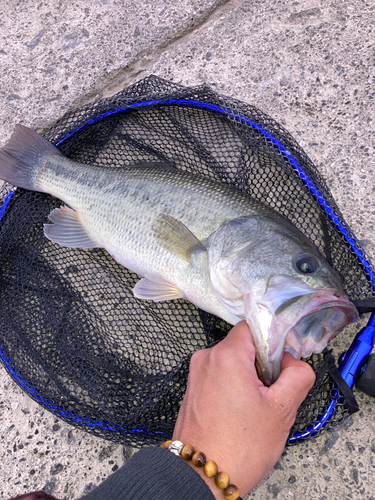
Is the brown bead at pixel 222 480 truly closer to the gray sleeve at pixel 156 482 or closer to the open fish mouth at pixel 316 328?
the gray sleeve at pixel 156 482

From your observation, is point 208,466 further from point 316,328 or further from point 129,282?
point 129,282

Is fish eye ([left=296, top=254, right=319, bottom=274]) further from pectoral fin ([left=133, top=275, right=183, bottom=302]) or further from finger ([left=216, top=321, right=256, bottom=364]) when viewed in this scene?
pectoral fin ([left=133, top=275, right=183, bottom=302])

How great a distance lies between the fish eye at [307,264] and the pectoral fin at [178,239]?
1.54 ft

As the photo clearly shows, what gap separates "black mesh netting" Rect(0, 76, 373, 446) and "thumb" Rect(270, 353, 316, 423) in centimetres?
39

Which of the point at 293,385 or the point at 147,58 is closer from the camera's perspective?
the point at 293,385

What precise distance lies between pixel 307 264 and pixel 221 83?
1800mm

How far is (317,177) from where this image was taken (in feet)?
6.54

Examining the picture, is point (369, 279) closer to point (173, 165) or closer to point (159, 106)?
point (173, 165)

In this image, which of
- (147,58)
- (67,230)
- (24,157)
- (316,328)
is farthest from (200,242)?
(147,58)

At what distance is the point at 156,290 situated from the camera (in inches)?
73.8

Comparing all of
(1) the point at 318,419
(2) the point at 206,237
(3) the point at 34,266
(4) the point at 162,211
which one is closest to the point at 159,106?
(4) the point at 162,211

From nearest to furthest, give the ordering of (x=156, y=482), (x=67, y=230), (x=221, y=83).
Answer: (x=156, y=482) < (x=67, y=230) < (x=221, y=83)

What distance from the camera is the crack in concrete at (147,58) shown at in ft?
9.39

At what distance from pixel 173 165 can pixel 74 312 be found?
1.12 metres
